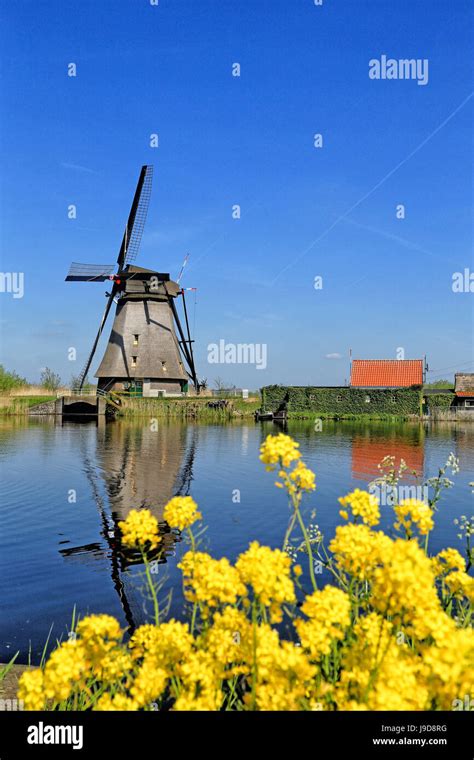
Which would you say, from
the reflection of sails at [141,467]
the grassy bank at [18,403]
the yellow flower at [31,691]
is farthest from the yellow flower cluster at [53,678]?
the grassy bank at [18,403]

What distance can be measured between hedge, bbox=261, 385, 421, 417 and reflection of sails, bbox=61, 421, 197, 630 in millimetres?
18124

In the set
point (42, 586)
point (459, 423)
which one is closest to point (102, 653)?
point (42, 586)

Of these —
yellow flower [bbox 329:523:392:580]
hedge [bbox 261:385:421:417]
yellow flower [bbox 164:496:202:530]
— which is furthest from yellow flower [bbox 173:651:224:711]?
hedge [bbox 261:385:421:417]

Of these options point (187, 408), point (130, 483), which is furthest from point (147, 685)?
point (187, 408)

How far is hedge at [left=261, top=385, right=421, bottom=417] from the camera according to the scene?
4878 cm

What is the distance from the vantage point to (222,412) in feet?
154

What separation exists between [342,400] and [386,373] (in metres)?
6.73

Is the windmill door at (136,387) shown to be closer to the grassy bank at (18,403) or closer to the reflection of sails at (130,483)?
the grassy bank at (18,403)

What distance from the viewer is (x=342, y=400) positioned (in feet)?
163

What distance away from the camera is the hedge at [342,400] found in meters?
48.8

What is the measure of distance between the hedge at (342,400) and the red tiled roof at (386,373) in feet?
9.01

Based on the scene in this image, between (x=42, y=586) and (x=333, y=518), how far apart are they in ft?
20.8

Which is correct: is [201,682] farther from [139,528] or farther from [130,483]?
[130,483]
